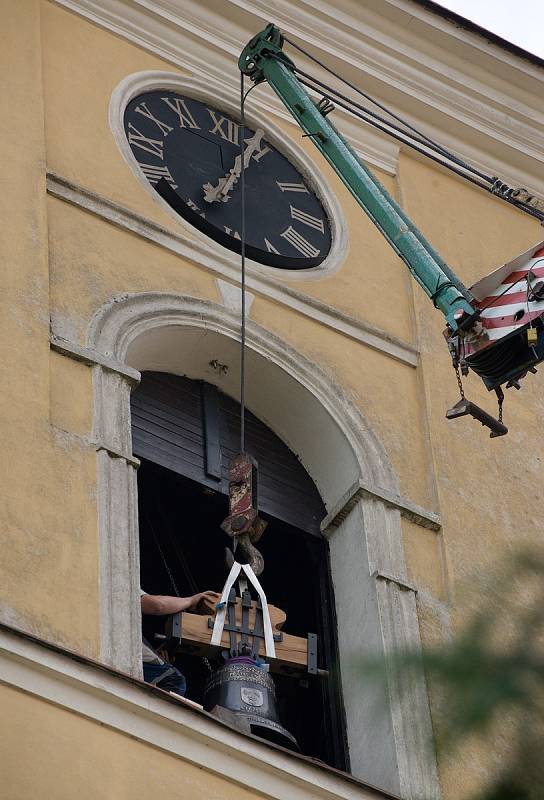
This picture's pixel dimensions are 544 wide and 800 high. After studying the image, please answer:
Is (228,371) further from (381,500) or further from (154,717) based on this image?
(154,717)

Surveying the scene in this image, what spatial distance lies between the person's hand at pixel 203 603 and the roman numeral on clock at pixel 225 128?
337 centimetres

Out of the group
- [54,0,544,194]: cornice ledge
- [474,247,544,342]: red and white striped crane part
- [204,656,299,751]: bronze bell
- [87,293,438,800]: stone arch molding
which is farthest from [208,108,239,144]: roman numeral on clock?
[204,656,299,751]: bronze bell

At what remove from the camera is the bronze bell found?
734 cm

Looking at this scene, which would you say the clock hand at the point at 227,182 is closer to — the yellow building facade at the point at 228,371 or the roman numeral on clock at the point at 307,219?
the yellow building facade at the point at 228,371

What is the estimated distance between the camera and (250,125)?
10688mm

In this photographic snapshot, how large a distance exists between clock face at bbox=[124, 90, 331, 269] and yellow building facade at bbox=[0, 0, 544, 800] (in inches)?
→ 3.8

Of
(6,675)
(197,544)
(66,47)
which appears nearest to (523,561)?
(6,675)

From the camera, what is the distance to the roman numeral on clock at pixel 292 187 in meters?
10.5

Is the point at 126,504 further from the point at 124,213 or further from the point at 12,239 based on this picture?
the point at 124,213

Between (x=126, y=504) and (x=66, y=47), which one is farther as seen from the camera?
(x=66, y=47)

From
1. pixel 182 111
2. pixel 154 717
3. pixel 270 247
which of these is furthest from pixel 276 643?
pixel 182 111

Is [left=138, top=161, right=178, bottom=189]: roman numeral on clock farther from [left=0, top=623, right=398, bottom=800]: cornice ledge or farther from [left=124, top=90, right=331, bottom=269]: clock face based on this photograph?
[left=0, top=623, right=398, bottom=800]: cornice ledge

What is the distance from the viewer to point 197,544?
9102mm

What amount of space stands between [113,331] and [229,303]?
0.92m
